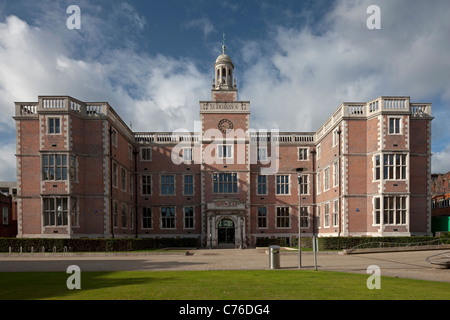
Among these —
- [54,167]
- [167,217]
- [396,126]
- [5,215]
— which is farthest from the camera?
[5,215]

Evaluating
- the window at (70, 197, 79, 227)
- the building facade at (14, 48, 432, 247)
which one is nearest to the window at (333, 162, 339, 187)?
the building facade at (14, 48, 432, 247)

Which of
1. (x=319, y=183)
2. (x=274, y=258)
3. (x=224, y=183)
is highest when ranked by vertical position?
(x=224, y=183)

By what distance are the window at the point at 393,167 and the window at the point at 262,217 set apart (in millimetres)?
15875

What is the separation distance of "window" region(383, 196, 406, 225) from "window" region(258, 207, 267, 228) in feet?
49.6

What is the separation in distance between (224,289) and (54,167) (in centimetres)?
2458

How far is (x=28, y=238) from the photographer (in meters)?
28.0

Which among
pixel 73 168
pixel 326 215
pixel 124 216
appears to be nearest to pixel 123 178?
pixel 124 216

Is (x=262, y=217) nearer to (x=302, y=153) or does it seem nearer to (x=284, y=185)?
(x=284, y=185)

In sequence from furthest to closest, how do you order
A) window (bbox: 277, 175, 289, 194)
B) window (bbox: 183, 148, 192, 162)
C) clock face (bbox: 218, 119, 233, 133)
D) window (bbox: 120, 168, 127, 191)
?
window (bbox: 183, 148, 192, 162)
window (bbox: 277, 175, 289, 194)
clock face (bbox: 218, 119, 233, 133)
window (bbox: 120, 168, 127, 191)

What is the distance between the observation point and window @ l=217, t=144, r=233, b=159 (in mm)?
40281

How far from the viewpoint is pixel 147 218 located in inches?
1660

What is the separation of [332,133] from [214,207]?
15.1 m

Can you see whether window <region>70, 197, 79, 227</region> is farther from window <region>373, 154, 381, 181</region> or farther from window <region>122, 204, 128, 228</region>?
window <region>373, 154, 381, 181</region>

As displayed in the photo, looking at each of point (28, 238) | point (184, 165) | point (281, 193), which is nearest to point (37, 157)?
point (28, 238)
